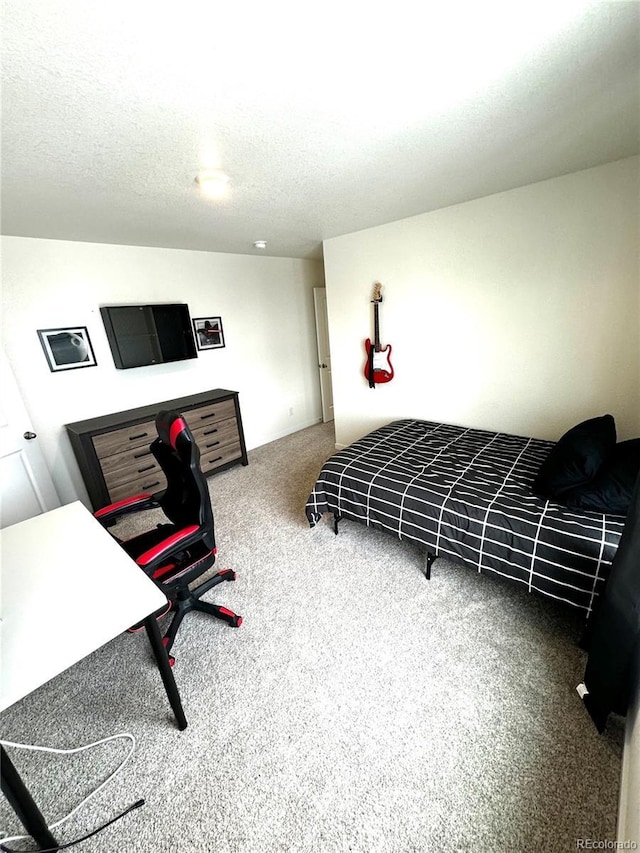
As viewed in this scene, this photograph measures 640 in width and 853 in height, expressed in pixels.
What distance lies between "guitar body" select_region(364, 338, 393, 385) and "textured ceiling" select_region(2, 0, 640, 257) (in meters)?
1.43

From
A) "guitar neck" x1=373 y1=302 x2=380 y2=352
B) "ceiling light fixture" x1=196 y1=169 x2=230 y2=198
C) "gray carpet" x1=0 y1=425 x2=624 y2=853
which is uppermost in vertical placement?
"ceiling light fixture" x1=196 y1=169 x2=230 y2=198

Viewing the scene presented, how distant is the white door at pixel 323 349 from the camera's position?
15.6 feet

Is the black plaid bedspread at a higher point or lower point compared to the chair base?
higher

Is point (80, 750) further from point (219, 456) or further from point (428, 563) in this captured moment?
point (219, 456)

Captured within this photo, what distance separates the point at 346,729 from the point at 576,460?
5.49 feet

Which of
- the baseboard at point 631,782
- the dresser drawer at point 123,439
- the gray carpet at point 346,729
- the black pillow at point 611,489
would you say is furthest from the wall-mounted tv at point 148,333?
the baseboard at point 631,782

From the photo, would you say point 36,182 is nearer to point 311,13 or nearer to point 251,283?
point 311,13

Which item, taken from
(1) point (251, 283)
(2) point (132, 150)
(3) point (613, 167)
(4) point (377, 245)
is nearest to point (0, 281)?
(2) point (132, 150)

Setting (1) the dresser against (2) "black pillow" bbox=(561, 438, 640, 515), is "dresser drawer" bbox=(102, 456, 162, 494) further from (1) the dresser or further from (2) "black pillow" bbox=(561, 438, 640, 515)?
(2) "black pillow" bbox=(561, 438, 640, 515)

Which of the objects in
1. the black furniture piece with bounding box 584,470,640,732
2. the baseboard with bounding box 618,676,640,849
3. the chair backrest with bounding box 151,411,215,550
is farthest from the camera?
the chair backrest with bounding box 151,411,215,550

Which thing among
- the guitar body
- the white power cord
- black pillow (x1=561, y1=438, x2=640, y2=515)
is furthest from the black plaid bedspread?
the white power cord

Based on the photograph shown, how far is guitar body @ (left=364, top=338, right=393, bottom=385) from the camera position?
133 inches

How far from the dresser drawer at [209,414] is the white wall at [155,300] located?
0.45m

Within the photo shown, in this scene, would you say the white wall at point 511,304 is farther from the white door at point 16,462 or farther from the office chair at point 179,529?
the white door at point 16,462
